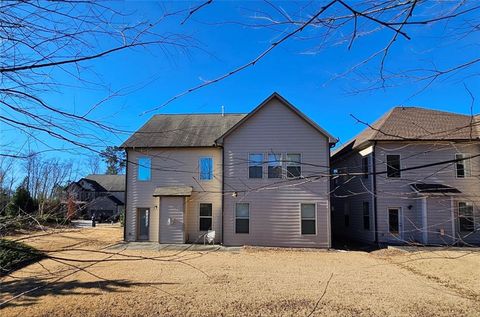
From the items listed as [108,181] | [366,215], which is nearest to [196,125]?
[366,215]

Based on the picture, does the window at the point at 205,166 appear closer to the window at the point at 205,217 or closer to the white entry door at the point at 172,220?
the window at the point at 205,217

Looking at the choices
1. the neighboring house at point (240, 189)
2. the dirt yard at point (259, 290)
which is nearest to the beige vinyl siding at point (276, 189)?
the neighboring house at point (240, 189)

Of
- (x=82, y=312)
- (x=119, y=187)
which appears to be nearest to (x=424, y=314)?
(x=82, y=312)

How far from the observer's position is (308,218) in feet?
61.7

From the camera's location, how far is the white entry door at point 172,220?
782 inches

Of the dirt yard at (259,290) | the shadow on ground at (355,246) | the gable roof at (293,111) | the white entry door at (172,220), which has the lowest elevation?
the shadow on ground at (355,246)

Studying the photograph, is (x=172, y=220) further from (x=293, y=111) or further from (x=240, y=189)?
(x=293, y=111)

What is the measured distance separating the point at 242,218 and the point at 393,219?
8279 millimetres

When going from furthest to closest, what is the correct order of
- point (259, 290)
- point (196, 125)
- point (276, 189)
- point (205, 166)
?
point (205, 166) → point (196, 125) → point (276, 189) → point (259, 290)

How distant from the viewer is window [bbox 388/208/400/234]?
19.5m

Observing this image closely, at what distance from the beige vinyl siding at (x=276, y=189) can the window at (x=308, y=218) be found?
215mm

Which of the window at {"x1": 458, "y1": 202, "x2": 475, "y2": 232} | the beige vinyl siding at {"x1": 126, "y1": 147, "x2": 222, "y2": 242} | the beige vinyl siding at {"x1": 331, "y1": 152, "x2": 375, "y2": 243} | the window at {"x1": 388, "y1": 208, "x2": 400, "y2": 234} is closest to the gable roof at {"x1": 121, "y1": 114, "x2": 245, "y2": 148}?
the beige vinyl siding at {"x1": 126, "y1": 147, "x2": 222, "y2": 242}

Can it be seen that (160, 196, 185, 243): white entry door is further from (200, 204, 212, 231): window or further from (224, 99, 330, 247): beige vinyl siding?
(224, 99, 330, 247): beige vinyl siding

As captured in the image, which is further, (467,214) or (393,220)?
(393,220)
